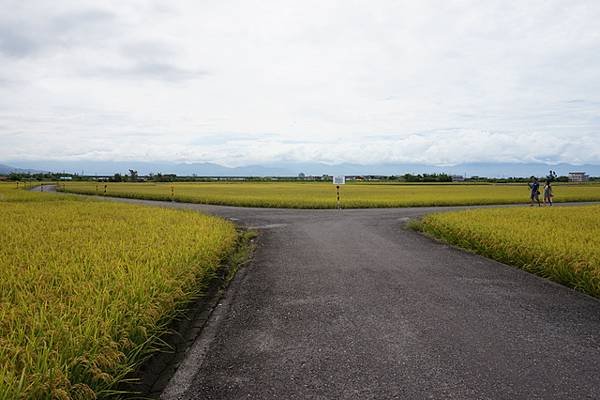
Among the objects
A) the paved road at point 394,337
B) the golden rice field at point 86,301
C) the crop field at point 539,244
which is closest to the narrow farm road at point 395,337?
the paved road at point 394,337

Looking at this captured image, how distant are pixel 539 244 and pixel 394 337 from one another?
5.49 metres

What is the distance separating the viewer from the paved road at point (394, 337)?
3.11m

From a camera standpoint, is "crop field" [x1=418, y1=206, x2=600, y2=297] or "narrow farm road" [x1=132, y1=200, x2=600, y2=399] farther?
"crop field" [x1=418, y1=206, x2=600, y2=297]

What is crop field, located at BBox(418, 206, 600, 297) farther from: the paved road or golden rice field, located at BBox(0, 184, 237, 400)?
golden rice field, located at BBox(0, 184, 237, 400)

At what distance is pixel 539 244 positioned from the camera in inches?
310

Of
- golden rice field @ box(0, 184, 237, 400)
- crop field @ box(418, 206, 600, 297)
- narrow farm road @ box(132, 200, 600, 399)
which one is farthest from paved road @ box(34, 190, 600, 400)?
golden rice field @ box(0, 184, 237, 400)

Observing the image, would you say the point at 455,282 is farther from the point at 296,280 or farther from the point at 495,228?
the point at 495,228

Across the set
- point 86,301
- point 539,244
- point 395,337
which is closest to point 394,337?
point 395,337

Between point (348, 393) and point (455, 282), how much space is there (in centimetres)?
386

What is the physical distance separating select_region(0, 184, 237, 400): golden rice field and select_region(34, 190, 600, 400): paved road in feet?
1.94

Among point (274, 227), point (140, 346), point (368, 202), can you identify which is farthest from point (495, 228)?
point (368, 202)

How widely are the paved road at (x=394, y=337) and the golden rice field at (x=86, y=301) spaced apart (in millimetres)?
592

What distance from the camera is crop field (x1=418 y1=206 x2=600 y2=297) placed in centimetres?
631

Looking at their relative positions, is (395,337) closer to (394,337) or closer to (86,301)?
(394,337)
